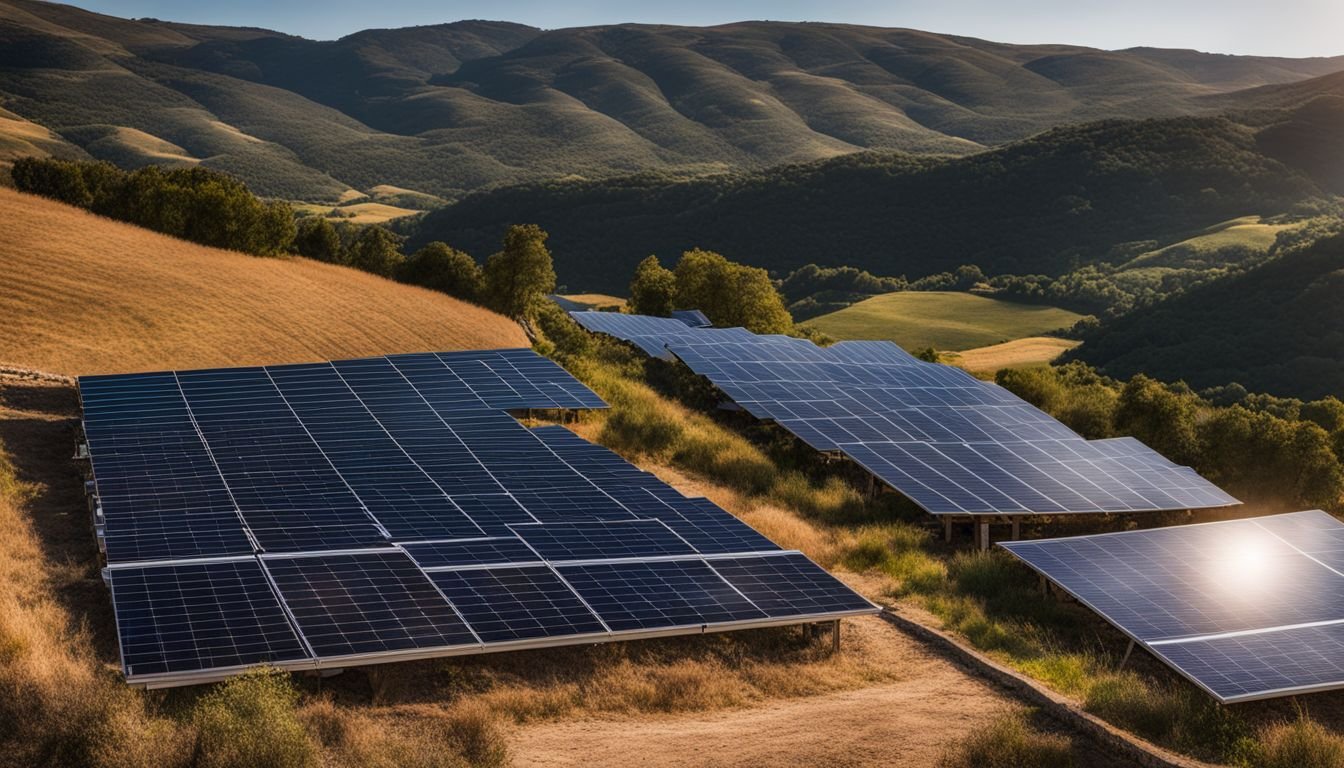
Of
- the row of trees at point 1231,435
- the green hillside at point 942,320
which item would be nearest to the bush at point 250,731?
the row of trees at point 1231,435

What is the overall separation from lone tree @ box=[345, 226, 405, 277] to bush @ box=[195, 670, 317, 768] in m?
57.3

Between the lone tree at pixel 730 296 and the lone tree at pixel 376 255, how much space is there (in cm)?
1927

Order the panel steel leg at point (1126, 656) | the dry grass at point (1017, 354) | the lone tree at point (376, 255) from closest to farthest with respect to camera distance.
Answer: the panel steel leg at point (1126, 656)
the lone tree at point (376, 255)
the dry grass at point (1017, 354)

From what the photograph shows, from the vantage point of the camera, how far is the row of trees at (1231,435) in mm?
38750

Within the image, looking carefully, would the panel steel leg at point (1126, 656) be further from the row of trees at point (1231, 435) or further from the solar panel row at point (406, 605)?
the row of trees at point (1231, 435)

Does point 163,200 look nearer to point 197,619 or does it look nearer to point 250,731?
point 197,619

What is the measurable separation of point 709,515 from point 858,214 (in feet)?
490

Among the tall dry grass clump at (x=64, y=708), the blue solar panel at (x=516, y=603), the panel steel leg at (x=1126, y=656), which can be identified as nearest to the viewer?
the tall dry grass clump at (x=64, y=708)

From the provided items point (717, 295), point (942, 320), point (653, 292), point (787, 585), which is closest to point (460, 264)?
point (653, 292)

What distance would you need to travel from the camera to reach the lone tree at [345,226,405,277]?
6912 cm

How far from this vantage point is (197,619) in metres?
16.3

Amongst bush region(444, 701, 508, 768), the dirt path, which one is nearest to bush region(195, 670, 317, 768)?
bush region(444, 701, 508, 768)

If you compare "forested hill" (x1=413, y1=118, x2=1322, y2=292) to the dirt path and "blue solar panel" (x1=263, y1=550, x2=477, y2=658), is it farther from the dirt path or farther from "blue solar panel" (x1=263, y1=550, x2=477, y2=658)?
the dirt path

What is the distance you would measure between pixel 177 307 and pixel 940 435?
3200 cm
